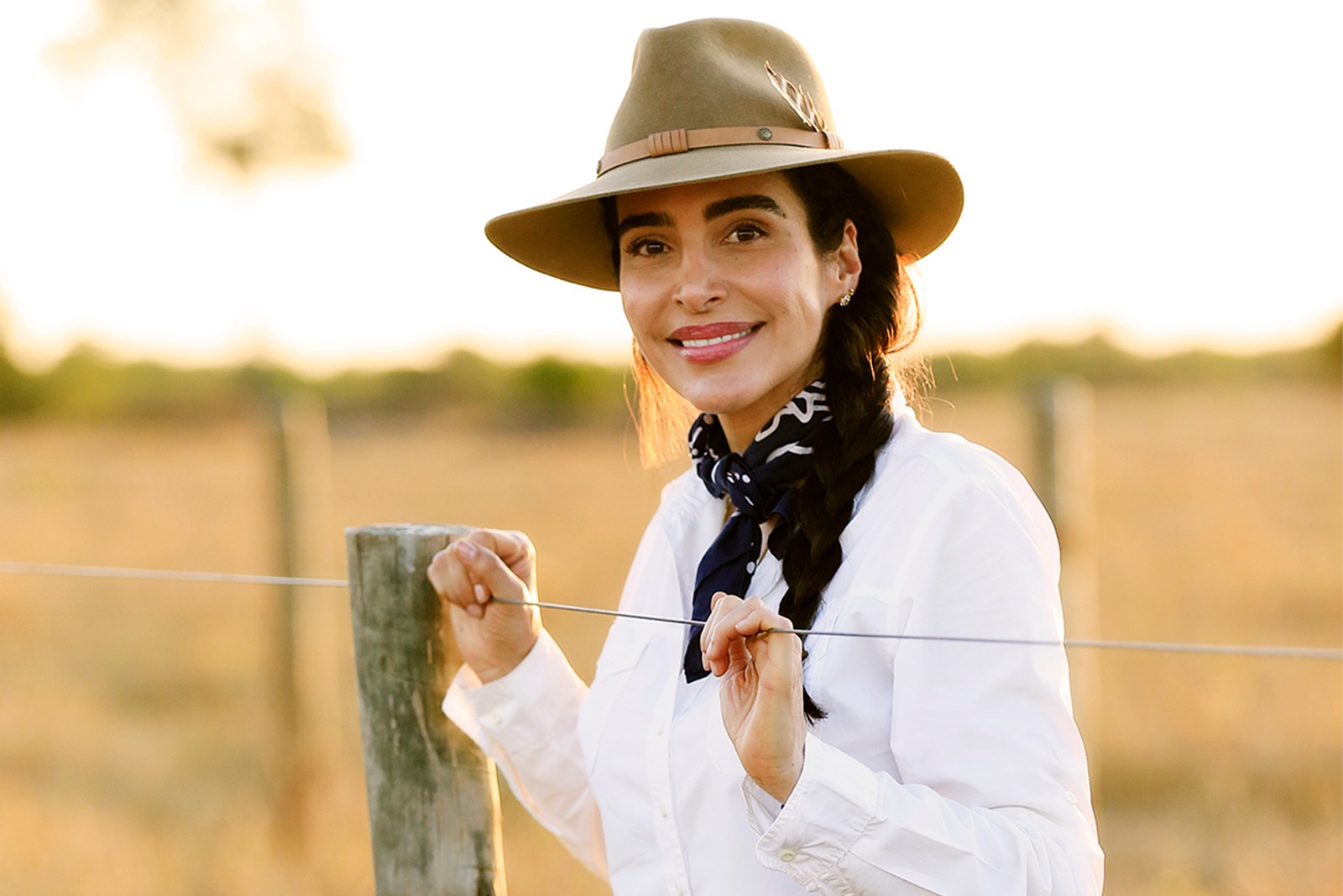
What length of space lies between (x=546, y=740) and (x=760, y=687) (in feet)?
2.95

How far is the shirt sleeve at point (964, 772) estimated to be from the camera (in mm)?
1480

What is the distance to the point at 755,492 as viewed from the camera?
1928mm

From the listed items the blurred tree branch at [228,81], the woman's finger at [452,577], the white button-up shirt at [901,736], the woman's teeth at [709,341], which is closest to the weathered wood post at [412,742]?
the woman's finger at [452,577]

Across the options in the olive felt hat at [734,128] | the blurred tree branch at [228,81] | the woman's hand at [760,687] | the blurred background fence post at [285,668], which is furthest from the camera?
the blurred tree branch at [228,81]

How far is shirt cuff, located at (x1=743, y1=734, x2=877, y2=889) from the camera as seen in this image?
4.87 ft

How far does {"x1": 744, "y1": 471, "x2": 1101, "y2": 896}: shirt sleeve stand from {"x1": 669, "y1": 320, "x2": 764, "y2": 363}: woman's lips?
1.56 feet

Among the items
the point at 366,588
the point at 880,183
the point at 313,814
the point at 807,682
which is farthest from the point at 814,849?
the point at 313,814

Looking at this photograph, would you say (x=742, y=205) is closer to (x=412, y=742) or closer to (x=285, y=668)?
(x=412, y=742)

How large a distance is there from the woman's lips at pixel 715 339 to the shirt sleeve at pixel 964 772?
1.56ft

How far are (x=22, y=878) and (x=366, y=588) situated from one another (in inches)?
134

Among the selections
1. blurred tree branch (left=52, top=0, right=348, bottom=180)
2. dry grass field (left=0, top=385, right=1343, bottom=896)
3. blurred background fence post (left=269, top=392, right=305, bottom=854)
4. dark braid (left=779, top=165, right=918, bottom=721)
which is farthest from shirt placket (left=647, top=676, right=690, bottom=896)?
blurred tree branch (left=52, top=0, right=348, bottom=180)

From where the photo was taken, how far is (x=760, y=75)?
6.55 feet

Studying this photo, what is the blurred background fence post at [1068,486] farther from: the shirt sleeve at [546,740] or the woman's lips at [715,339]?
the woman's lips at [715,339]

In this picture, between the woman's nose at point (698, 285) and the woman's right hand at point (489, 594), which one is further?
the woman's right hand at point (489, 594)
